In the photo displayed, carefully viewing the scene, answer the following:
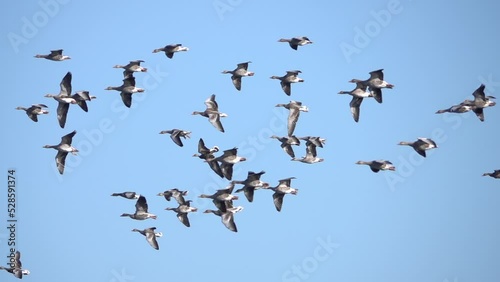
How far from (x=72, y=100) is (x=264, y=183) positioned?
461 inches

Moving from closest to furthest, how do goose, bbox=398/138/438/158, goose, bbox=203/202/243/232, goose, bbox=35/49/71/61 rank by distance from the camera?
goose, bbox=398/138/438/158 < goose, bbox=203/202/243/232 < goose, bbox=35/49/71/61

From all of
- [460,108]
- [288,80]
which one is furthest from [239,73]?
[460,108]

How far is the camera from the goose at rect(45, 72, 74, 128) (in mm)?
78812

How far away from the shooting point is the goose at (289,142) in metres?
83.1

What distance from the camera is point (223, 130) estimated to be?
80062 mm

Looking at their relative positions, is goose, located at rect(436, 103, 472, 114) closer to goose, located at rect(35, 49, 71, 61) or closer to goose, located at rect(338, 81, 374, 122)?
goose, located at rect(338, 81, 374, 122)

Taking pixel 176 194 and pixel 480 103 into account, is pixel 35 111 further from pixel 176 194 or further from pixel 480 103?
pixel 480 103

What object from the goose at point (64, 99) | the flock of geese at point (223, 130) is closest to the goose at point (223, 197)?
the flock of geese at point (223, 130)

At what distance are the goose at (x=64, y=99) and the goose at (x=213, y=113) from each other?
7.58 metres

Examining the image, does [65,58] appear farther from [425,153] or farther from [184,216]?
[425,153]

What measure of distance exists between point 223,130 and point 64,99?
9109mm

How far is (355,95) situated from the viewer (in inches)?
3157

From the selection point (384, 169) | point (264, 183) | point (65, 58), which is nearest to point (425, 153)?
point (384, 169)

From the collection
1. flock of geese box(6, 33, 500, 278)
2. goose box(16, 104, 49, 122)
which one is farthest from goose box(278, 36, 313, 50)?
goose box(16, 104, 49, 122)
